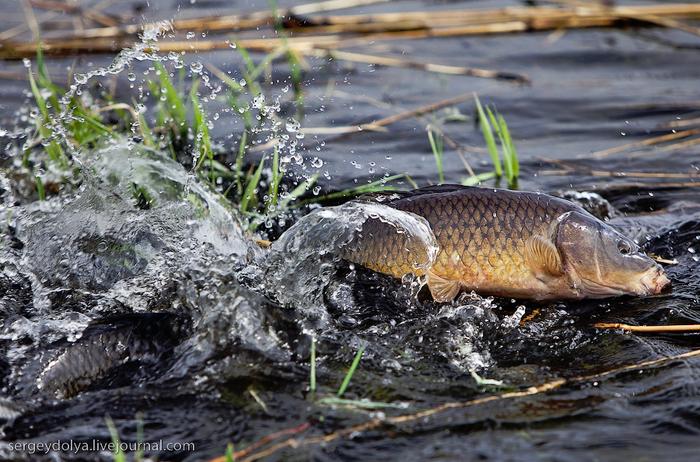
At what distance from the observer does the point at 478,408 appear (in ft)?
9.07

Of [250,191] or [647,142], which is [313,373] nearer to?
[250,191]

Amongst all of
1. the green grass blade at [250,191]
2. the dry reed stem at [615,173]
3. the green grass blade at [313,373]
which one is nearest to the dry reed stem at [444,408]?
the green grass blade at [313,373]

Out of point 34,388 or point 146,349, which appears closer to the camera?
point 34,388

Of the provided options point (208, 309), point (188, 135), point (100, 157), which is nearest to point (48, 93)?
point (188, 135)

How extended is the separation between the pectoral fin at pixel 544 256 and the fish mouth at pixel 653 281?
1.04ft

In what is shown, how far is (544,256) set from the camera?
346cm

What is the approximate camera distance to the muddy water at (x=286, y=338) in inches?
105

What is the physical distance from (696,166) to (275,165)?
8.13 feet

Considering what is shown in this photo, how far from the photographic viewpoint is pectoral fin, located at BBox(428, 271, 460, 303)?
3.48 meters

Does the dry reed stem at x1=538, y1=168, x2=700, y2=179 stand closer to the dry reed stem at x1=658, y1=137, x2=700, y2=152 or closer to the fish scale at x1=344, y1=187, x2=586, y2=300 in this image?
the dry reed stem at x1=658, y1=137, x2=700, y2=152

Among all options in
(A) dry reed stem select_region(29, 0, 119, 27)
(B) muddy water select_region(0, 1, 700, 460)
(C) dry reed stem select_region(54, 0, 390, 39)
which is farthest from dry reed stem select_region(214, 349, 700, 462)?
Result: (A) dry reed stem select_region(29, 0, 119, 27)

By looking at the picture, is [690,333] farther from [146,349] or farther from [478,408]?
[146,349]

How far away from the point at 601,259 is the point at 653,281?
23 centimetres

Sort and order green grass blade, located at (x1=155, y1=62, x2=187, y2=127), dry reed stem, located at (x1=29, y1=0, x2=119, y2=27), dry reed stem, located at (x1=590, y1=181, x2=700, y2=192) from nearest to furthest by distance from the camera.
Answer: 1. green grass blade, located at (x1=155, y1=62, x2=187, y2=127)
2. dry reed stem, located at (x1=590, y1=181, x2=700, y2=192)
3. dry reed stem, located at (x1=29, y1=0, x2=119, y2=27)
